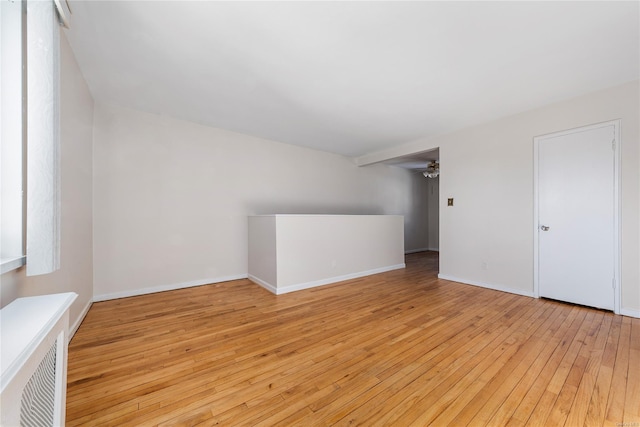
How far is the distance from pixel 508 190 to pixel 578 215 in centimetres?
78

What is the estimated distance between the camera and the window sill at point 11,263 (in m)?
1.07

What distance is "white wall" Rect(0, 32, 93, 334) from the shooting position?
1975 millimetres

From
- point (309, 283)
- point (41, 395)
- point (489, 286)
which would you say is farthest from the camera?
point (309, 283)

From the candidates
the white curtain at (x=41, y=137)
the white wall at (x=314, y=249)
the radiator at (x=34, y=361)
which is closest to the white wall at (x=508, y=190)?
the white wall at (x=314, y=249)

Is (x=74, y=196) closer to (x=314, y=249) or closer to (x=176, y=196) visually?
(x=176, y=196)

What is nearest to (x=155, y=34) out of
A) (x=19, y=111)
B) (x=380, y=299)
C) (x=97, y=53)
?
(x=97, y=53)

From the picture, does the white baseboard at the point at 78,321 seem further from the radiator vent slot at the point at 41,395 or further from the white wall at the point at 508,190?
the white wall at the point at 508,190

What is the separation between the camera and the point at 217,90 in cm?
278

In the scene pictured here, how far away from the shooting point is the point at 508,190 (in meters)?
3.49

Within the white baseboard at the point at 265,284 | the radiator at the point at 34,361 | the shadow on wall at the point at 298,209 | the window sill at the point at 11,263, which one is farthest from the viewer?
the shadow on wall at the point at 298,209

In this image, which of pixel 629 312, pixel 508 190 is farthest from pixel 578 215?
pixel 629 312

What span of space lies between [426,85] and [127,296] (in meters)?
4.55

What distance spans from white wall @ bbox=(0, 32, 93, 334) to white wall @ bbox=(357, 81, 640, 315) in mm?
4740

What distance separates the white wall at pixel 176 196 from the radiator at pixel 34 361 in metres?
2.47
